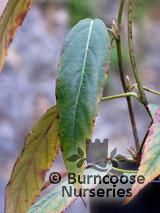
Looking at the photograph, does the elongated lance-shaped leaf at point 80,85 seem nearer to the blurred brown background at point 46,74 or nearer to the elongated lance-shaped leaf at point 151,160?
Result: the elongated lance-shaped leaf at point 151,160

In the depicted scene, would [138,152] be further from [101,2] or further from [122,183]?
[101,2]

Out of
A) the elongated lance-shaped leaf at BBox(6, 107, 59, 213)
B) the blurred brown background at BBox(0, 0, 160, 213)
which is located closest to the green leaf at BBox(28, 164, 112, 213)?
the elongated lance-shaped leaf at BBox(6, 107, 59, 213)

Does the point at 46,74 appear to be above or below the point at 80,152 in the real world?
above

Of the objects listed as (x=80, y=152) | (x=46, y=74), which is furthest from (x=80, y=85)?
(x=46, y=74)

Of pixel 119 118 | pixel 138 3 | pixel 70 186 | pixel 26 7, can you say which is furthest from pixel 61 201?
pixel 119 118

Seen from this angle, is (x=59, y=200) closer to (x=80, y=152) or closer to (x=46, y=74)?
(x=80, y=152)

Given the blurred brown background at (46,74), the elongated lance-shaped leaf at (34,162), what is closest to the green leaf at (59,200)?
the elongated lance-shaped leaf at (34,162)

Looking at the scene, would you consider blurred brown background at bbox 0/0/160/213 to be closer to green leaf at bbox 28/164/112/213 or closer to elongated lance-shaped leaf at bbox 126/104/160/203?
green leaf at bbox 28/164/112/213
